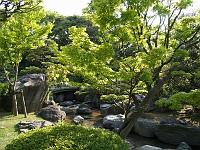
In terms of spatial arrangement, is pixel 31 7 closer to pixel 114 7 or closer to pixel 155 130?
pixel 114 7

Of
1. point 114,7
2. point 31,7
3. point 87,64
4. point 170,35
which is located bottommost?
point 87,64

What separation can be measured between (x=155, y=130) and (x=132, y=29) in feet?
27.0

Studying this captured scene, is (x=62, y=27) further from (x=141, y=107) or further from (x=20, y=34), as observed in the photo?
(x=141, y=107)

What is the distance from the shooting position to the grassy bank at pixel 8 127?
10250 millimetres

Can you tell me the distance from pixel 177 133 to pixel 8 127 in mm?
8844

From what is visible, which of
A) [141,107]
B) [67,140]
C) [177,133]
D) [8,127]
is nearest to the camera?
[67,140]

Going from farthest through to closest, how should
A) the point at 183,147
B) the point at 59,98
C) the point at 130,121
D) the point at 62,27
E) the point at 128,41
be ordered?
the point at 62,27 < the point at 59,98 < the point at 183,147 < the point at 130,121 < the point at 128,41

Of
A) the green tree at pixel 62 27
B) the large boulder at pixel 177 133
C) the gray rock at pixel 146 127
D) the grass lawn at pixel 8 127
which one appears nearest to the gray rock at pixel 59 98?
the green tree at pixel 62 27

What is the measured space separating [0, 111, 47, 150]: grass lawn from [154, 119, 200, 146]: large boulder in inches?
301

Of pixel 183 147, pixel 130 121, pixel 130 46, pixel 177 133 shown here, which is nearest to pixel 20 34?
pixel 130 46

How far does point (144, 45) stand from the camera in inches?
319

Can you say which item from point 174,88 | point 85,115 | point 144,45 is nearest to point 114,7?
point 144,45

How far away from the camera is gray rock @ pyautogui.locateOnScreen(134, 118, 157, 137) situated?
1441 centimetres

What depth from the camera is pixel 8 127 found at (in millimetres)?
12281
